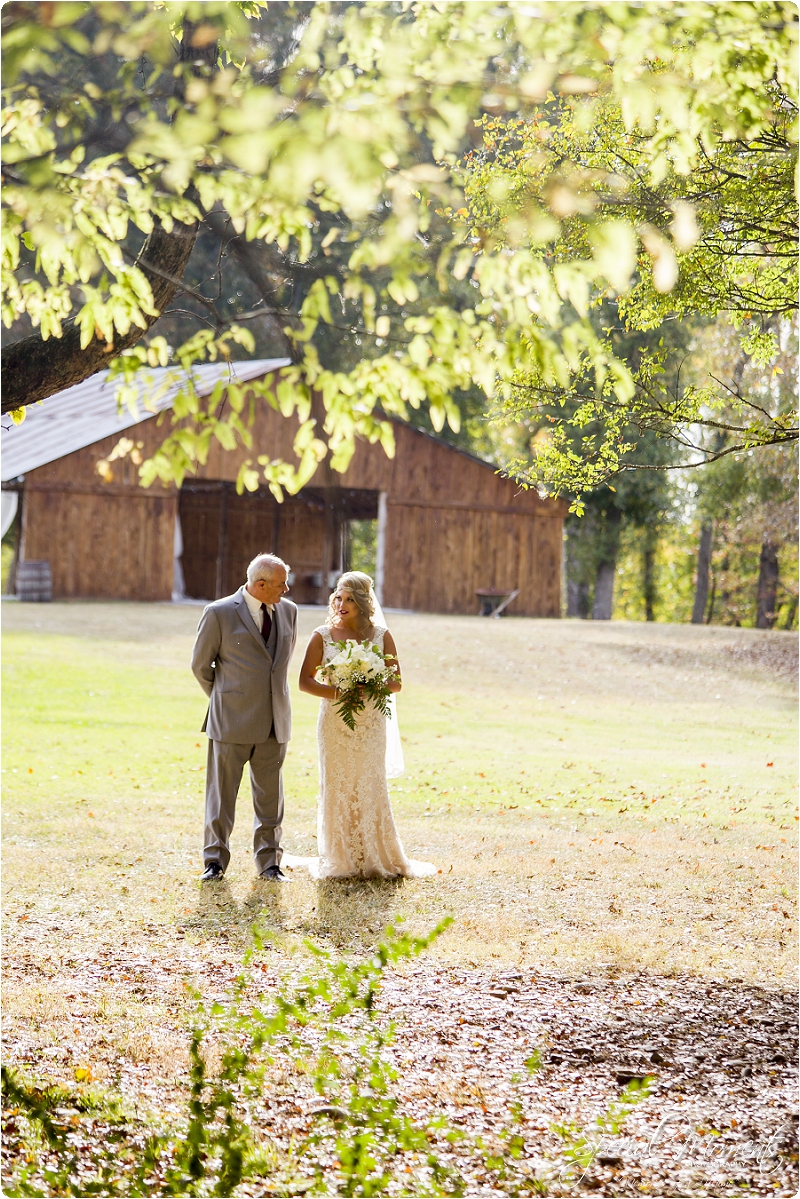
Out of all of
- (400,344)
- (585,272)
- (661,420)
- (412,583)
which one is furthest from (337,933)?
(412,583)

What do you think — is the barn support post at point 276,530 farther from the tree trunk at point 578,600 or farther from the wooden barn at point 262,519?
the tree trunk at point 578,600

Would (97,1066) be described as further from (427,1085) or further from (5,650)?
(5,650)

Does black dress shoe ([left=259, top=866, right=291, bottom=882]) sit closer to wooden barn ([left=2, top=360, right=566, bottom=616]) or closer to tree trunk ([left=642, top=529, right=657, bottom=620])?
wooden barn ([left=2, top=360, right=566, bottom=616])

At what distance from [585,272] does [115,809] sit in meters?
8.57

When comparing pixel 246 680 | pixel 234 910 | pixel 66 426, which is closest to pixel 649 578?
pixel 66 426

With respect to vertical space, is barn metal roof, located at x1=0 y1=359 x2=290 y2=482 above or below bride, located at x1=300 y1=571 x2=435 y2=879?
above

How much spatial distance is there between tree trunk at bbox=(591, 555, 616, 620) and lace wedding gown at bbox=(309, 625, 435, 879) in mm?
31496

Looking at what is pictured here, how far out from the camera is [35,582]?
26406 mm

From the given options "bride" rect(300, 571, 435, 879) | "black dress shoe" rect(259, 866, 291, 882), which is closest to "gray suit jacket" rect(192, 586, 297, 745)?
"bride" rect(300, 571, 435, 879)

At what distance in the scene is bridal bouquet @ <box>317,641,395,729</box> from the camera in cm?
752

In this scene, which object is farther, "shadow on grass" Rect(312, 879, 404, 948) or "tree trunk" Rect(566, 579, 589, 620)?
"tree trunk" Rect(566, 579, 589, 620)

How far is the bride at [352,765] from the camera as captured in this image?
25.6ft

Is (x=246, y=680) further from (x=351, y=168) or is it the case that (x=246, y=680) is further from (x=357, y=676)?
(x=351, y=168)

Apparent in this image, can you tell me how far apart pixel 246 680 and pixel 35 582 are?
65.9 feet
